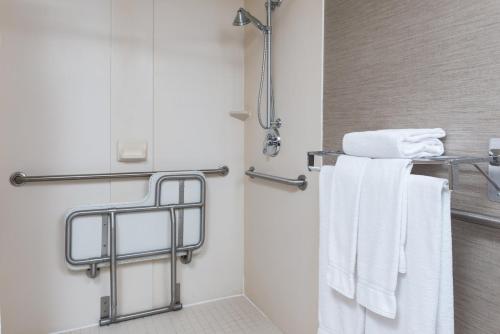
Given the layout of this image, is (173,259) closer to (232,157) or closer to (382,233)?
(232,157)

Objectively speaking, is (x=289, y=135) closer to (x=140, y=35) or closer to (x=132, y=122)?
(x=132, y=122)

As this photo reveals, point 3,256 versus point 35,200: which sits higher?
point 35,200

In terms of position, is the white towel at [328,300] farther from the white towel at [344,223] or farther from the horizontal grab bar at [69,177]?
the horizontal grab bar at [69,177]

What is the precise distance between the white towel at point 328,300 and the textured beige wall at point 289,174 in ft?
1.30

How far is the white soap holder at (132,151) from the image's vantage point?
194cm

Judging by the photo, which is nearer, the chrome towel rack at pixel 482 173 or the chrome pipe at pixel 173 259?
the chrome towel rack at pixel 482 173

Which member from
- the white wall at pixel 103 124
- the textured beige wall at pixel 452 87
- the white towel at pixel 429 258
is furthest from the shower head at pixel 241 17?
the white towel at pixel 429 258

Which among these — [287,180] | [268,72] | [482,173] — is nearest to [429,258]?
[482,173]

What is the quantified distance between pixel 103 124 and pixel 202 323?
126cm

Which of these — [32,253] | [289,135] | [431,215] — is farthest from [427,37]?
[32,253]

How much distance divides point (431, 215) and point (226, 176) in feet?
5.07

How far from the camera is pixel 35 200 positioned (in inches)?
71.1

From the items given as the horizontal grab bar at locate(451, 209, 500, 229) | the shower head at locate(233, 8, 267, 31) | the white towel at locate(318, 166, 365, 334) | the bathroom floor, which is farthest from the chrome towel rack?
the bathroom floor

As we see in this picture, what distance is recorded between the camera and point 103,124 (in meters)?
1.93
